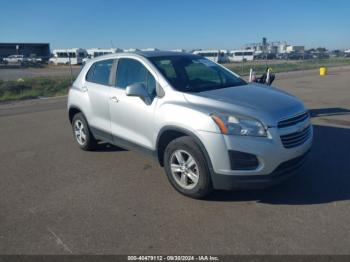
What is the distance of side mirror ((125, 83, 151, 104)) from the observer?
14.4 feet

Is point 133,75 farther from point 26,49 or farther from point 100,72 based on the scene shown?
point 26,49

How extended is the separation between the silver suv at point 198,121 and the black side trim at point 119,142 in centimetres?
2

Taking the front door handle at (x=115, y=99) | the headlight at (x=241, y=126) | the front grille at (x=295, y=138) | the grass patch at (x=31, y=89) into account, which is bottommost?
the grass patch at (x=31, y=89)

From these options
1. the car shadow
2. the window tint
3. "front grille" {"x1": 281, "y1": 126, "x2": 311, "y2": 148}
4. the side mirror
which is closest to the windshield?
the window tint

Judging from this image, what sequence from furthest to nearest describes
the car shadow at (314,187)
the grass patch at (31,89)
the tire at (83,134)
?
the grass patch at (31,89)
the tire at (83,134)
the car shadow at (314,187)

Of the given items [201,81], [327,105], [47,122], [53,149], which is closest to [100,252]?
[201,81]

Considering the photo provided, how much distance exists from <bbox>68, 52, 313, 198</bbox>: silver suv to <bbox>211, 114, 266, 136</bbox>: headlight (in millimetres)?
10

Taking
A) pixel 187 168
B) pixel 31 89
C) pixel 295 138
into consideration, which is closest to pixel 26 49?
pixel 31 89

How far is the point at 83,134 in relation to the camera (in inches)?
246

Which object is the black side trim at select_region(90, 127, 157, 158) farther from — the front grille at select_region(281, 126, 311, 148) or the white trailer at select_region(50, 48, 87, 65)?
the white trailer at select_region(50, 48, 87, 65)

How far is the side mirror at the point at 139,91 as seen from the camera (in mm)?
4387

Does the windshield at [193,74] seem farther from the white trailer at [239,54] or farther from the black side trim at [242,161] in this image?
the white trailer at [239,54]

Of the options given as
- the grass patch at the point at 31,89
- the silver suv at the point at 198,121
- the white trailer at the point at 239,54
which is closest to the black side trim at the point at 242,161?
the silver suv at the point at 198,121

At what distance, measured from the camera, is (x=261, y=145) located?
3648 millimetres
